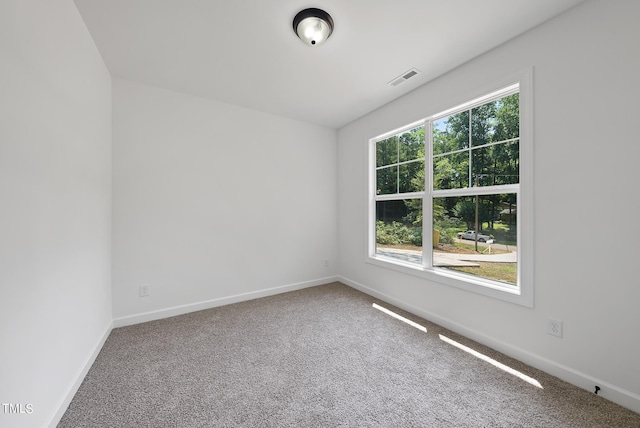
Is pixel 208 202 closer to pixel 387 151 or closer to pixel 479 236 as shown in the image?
pixel 387 151

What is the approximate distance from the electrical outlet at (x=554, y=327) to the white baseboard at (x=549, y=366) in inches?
8.4

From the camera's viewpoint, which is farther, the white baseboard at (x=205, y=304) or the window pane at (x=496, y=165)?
the white baseboard at (x=205, y=304)

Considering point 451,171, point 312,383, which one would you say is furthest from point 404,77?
point 312,383

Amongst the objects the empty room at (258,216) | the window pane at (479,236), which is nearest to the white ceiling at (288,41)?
the empty room at (258,216)

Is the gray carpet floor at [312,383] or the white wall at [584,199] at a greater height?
the white wall at [584,199]

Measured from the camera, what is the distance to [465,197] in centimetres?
245

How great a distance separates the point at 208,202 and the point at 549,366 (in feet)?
11.6

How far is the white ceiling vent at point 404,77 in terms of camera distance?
7.92 ft

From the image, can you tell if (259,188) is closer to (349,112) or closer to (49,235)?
(349,112)

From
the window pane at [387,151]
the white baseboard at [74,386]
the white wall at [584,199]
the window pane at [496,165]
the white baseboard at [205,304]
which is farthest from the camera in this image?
the window pane at [387,151]

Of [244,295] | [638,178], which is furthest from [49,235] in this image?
[638,178]

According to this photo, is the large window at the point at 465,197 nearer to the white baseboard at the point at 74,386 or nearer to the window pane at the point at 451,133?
the window pane at the point at 451,133

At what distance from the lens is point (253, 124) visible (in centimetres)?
330

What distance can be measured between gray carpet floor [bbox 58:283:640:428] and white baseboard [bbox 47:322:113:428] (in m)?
0.04
